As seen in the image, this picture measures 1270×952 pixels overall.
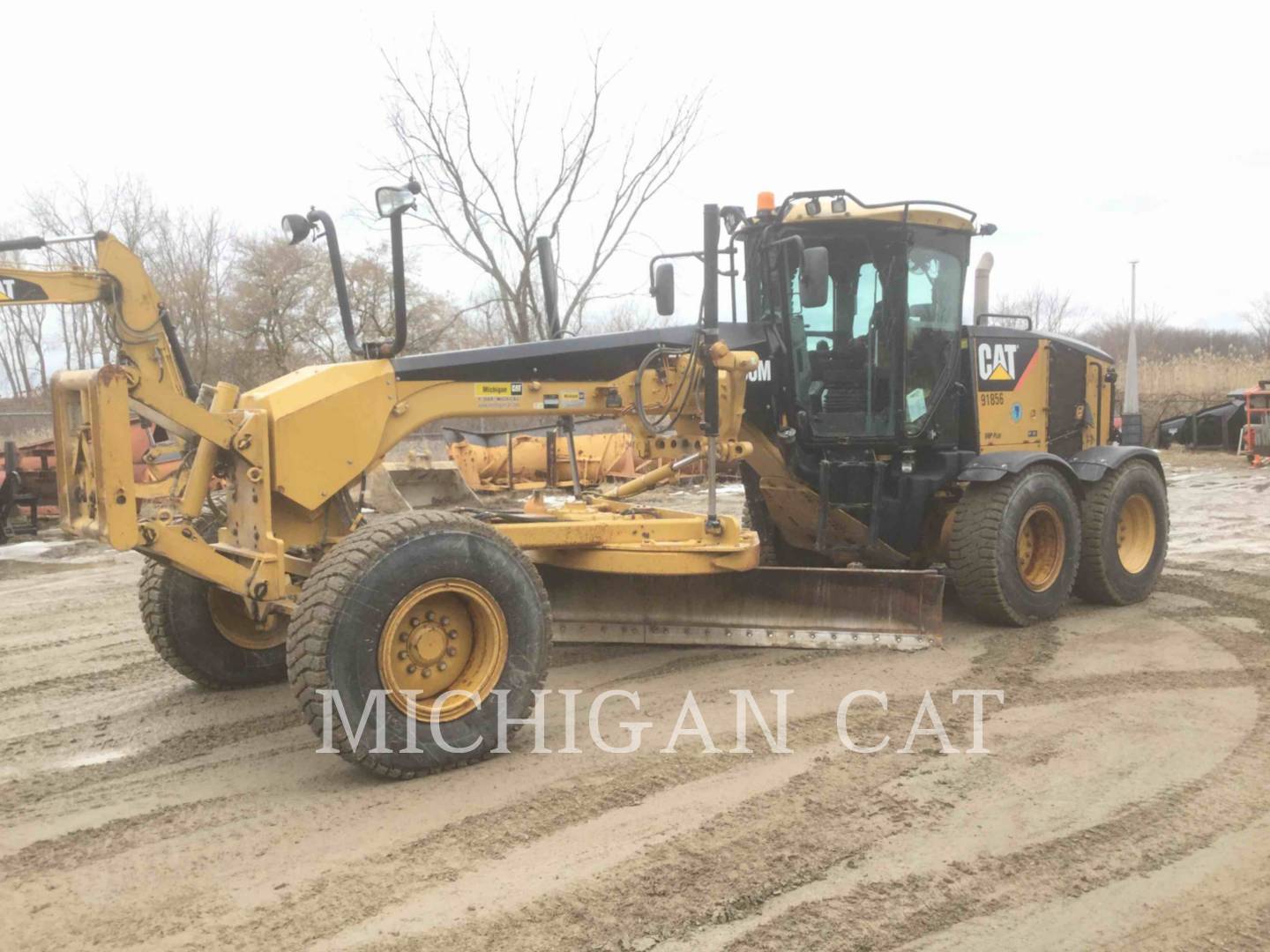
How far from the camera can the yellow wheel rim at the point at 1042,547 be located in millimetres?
6805

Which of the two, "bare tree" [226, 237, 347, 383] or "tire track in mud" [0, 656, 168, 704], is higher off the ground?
"bare tree" [226, 237, 347, 383]

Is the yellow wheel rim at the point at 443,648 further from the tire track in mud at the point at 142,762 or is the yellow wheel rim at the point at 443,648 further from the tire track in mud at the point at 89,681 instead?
the tire track in mud at the point at 89,681

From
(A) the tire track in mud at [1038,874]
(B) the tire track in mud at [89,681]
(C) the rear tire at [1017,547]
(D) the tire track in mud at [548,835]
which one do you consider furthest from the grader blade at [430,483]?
(A) the tire track in mud at [1038,874]

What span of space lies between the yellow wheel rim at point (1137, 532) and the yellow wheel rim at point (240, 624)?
18.4 feet

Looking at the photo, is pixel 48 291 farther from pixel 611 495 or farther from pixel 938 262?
pixel 938 262

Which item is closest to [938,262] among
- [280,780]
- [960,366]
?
[960,366]

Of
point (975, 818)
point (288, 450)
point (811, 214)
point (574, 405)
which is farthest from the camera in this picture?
point (811, 214)

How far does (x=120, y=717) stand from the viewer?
514 cm

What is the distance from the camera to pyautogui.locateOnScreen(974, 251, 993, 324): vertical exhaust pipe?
23.4 feet

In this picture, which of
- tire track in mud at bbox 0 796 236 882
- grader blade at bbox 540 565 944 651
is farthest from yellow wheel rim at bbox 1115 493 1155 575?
tire track in mud at bbox 0 796 236 882

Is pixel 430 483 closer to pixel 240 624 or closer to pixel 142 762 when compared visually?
pixel 240 624

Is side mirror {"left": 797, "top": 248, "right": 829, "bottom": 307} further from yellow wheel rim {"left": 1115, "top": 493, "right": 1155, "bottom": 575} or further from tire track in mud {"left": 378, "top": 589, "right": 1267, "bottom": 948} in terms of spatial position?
yellow wheel rim {"left": 1115, "top": 493, "right": 1155, "bottom": 575}

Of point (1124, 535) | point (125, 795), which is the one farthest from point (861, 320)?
point (125, 795)

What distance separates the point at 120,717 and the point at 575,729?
2.23 metres
